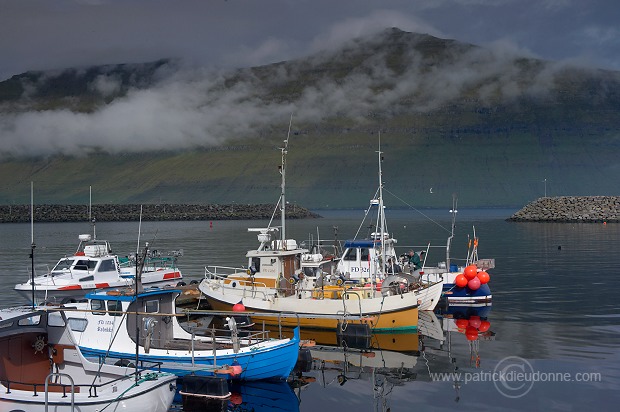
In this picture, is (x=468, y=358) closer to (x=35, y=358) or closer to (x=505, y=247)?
(x=35, y=358)

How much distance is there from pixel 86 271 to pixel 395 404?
22604mm

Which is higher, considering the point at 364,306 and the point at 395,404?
the point at 364,306

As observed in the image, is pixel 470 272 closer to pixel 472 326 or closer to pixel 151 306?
pixel 472 326

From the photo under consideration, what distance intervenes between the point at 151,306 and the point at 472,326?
15.7 meters

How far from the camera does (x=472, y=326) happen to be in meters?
33.5

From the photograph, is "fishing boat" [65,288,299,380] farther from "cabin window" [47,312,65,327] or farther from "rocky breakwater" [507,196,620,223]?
"rocky breakwater" [507,196,620,223]

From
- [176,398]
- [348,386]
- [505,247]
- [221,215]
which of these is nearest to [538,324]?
[348,386]

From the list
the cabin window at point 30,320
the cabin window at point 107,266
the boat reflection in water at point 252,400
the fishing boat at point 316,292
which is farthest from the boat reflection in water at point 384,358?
the cabin window at point 107,266

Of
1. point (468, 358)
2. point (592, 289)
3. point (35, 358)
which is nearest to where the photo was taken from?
point (35, 358)

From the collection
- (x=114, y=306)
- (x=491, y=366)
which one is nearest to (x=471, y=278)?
(x=491, y=366)

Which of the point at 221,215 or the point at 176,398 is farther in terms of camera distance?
the point at 221,215

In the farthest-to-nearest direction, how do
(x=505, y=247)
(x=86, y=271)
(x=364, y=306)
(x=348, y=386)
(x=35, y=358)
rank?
(x=505, y=247), (x=86, y=271), (x=364, y=306), (x=348, y=386), (x=35, y=358)

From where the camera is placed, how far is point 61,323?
2022 cm

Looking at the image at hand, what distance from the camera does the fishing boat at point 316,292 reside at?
2998cm
